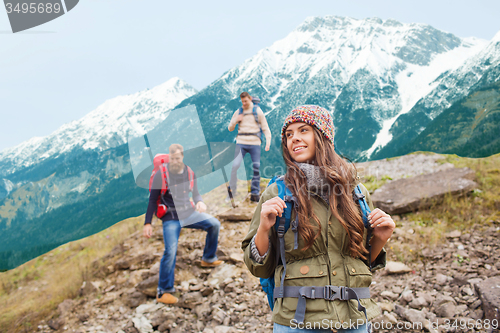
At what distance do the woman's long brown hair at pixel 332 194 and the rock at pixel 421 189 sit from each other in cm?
613

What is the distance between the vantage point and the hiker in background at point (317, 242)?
6.18ft

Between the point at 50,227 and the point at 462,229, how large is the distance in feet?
763

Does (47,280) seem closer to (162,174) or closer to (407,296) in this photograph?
(162,174)

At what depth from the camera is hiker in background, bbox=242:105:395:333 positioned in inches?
74.1

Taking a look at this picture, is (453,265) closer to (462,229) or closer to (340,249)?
(462,229)

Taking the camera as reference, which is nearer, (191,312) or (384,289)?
(384,289)

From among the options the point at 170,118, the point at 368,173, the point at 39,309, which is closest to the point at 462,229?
the point at 368,173

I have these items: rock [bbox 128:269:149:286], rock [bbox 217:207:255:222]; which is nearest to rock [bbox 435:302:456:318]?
rock [bbox 217:207:255:222]

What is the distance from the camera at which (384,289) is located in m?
4.89

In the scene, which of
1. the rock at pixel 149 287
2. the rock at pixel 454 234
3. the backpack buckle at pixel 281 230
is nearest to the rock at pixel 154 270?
the rock at pixel 149 287

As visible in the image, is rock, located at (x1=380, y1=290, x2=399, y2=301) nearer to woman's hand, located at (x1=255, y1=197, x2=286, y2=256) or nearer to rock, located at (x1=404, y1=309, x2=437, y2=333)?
rock, located at (x1=404, y1=309, x2=437, y2=333)

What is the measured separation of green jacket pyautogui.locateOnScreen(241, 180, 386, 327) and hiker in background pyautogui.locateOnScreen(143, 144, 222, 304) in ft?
11.3

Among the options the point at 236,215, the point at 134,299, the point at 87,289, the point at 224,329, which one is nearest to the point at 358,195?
the point at 224,329

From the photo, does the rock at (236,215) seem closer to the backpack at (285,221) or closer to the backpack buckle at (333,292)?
the backpack at (285,221)
